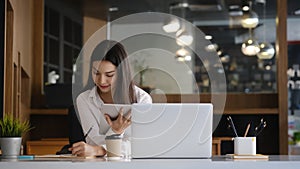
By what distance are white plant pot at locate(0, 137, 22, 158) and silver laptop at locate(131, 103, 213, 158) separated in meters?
0.51

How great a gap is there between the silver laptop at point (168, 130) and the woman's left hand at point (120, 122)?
41cm

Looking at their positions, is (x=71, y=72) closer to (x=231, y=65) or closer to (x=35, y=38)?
(x=35, y=38)

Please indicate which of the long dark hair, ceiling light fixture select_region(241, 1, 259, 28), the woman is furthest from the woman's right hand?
ceiling light fixture select_region(241, 1, 259, 28)

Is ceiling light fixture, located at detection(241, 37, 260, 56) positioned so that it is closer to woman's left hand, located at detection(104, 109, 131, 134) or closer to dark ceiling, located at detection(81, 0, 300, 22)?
dark ceiling, located at detection(81, 0, 300, 22)

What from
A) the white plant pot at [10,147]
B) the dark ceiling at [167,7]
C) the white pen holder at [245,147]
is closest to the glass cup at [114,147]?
the white plant pot at [10,147]

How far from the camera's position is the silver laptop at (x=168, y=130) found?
242 cm

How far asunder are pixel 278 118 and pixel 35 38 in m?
2.53

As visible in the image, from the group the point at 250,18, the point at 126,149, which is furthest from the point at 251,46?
the point at 126,149

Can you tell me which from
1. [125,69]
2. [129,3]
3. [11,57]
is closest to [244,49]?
[129,3]

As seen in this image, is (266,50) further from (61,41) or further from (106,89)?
(106,89)

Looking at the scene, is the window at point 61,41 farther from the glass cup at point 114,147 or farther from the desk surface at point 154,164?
the desk surface at point 154,164

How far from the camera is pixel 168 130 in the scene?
2.42 metres

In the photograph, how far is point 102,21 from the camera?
296 inches

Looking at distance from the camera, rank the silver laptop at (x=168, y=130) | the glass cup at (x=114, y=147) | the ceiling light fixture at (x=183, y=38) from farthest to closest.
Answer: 1. the ceiling light fixture at (x=183, y=38)
2. the glass cup at (x=114, y=147)
3. the silver laptop at (x=168, y=130)
